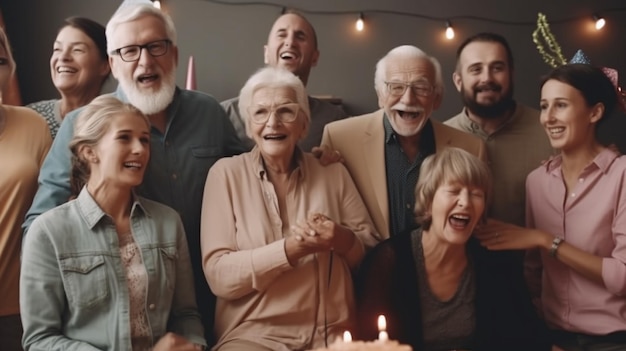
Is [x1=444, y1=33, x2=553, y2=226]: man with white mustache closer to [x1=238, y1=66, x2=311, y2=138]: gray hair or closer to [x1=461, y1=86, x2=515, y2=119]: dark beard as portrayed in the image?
[x1=461, y1=86, x2=515, y2=119]: dark beard

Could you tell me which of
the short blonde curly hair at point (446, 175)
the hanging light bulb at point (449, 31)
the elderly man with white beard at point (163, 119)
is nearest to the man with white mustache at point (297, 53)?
the elderly man with white beard at point (163, 119)

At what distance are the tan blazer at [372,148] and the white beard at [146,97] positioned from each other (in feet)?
2.53

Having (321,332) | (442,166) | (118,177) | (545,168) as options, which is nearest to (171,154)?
(118,177)

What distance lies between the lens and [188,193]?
247 centimetres

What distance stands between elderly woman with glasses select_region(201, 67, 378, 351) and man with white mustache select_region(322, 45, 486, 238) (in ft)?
0.70

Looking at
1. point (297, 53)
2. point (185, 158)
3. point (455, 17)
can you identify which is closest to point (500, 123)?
point (297, 53)

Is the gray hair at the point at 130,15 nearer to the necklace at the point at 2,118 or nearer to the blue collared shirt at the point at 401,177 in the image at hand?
the necklace at the point at 2,118

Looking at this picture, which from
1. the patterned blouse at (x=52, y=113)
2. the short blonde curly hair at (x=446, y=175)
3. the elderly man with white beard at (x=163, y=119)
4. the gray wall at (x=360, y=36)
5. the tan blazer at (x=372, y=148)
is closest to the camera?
the short blonde curly hair at (x=446, y=175)

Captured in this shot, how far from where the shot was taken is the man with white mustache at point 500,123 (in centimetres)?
298

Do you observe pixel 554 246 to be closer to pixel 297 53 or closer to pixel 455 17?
pixel 297 53

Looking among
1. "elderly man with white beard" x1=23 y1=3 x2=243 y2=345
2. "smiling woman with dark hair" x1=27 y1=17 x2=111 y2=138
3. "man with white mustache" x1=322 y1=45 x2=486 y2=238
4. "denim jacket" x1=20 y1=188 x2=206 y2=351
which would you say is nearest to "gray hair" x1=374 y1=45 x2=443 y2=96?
"man with white mustache" x1=322 y1=45 x2=486 y2=238

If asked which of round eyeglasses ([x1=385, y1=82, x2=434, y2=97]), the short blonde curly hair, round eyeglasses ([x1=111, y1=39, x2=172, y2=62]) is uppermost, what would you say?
round eyeglasses ([x1=111, y1=39, x2=172, y2=62])

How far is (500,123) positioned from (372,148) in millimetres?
832

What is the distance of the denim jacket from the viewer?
6.19 feet
